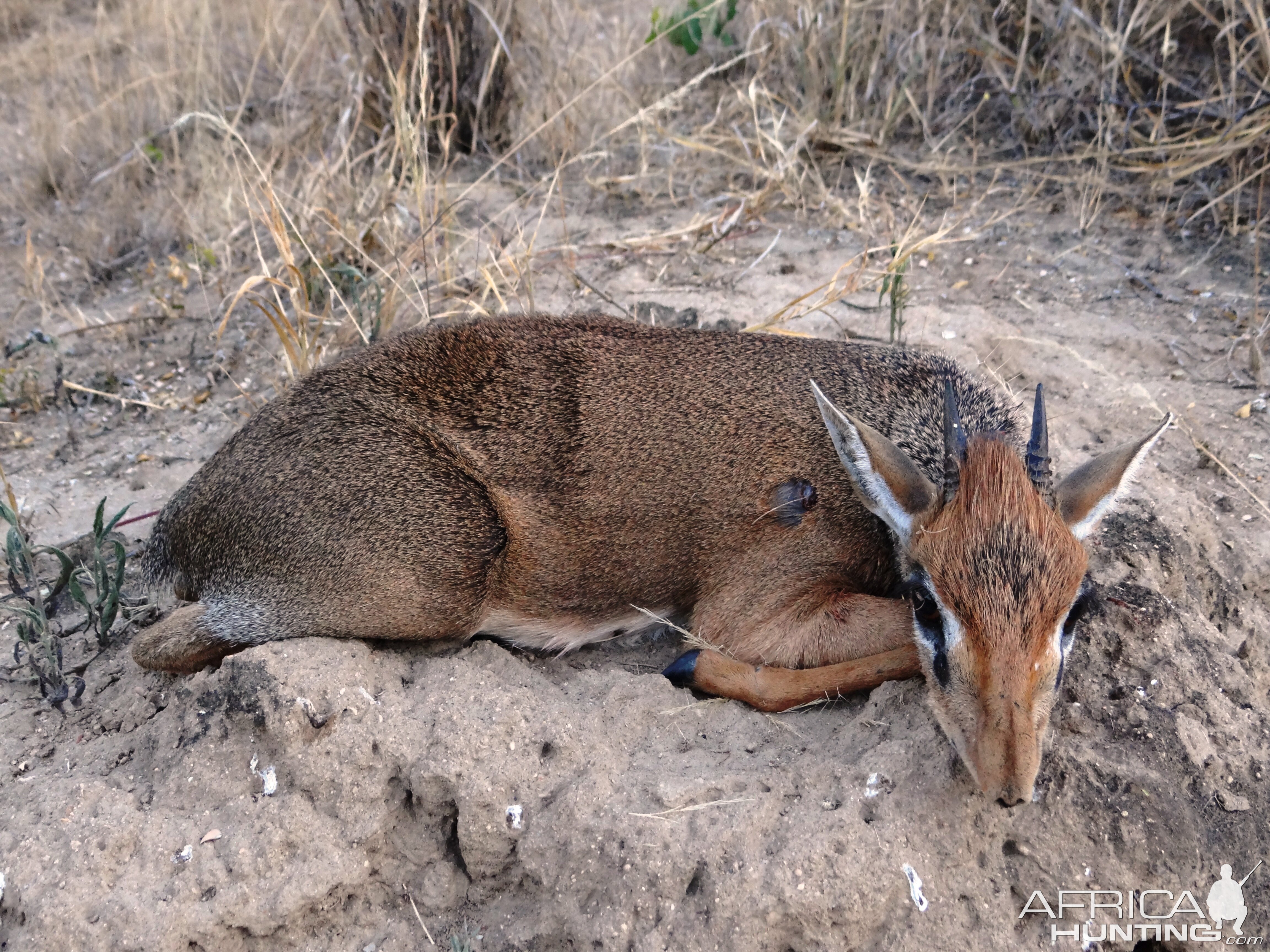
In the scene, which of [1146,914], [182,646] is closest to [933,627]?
[1146,914]

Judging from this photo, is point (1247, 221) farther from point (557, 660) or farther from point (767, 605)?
point (557, 660)

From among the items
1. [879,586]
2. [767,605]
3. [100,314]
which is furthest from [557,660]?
[100,314]

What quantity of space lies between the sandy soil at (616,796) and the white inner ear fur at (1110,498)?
55 cm

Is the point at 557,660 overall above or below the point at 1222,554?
below

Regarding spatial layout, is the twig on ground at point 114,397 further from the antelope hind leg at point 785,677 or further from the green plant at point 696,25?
the green plant at point 696,25

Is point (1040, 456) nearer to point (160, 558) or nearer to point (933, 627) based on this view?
point (933, 627)

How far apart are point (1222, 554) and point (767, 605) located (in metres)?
1.94

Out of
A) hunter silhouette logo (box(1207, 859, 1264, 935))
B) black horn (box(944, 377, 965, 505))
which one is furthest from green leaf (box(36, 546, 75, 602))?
hunter silhouette logo (box(1207, 859, 1264, 935))

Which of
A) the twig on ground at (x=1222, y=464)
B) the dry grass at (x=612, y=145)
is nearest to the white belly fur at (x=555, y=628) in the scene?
the dry grass at (x=612, y=145)

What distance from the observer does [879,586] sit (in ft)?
13.0

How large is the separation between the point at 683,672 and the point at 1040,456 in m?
1.55

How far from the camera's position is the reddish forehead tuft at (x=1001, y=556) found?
2922 millimetres

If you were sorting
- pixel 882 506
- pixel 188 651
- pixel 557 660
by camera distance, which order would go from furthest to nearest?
pixel 557 660, pixel 188 651, pixel 882 506

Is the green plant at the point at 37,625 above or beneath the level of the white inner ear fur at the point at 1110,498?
beneath
